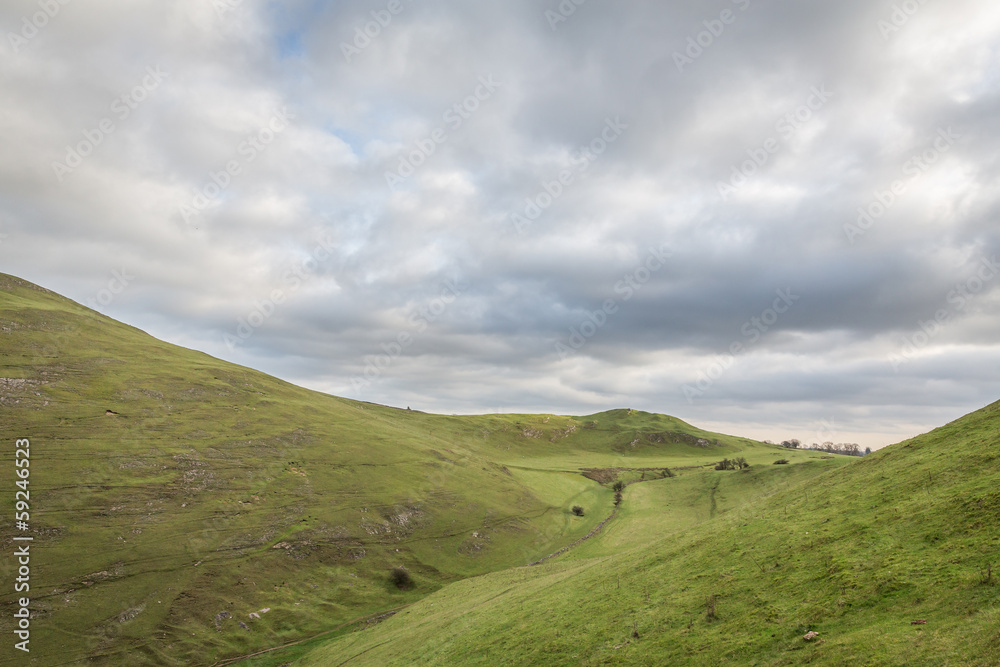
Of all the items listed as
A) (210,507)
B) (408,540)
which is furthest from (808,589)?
(210,507)

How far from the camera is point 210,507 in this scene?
3051 inches

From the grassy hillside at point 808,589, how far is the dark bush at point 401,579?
36.4 m

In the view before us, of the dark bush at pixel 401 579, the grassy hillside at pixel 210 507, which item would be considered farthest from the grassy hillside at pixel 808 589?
the dark bush at pixel 401 579

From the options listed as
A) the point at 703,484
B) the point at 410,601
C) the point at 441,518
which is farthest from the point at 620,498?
the point at 410,601

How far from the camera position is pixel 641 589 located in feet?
90.6

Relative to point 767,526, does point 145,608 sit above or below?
below

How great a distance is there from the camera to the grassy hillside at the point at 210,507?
2275 inches

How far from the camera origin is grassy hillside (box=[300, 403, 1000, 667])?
14.6 m

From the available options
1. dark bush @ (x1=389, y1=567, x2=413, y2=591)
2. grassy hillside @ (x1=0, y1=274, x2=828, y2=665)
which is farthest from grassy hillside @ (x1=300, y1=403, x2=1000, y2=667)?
dark bush @ (x1=389, y1=567, x2=413, y2=591)

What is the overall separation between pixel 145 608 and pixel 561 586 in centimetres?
5527

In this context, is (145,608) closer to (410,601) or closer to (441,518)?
(410,601)

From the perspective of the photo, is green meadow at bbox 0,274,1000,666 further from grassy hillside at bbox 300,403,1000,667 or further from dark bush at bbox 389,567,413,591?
dark bush at bbox 389,567,413,591

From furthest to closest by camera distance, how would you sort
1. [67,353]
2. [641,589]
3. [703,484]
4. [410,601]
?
[703,484] → [67,353] → [410,601] → [641,589]

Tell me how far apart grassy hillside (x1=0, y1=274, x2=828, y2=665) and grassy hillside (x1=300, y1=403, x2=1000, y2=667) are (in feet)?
109
